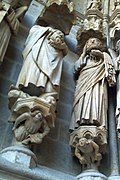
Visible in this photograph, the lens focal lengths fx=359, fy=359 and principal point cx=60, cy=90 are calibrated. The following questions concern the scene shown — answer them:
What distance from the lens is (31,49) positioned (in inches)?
140

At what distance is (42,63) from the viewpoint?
3.37m

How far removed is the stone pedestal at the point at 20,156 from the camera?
Answer: 2678 millimetres

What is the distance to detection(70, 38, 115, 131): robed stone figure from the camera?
11.0 ft

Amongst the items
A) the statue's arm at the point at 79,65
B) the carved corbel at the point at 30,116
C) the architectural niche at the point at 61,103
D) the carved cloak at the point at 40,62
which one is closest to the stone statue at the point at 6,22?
the architectural niche at the point at 61,103

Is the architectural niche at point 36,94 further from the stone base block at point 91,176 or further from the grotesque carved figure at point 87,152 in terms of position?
the stone base block at point 91,176

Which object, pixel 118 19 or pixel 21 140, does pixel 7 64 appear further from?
pixel 118 19

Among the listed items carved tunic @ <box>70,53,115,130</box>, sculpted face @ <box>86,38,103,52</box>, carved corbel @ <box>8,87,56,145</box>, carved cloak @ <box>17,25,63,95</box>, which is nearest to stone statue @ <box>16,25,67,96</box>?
carved cloak @ <box>17,25,63,95</box>

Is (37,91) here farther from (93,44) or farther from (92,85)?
(93,44)

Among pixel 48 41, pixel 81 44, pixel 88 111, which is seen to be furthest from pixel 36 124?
pixel 81 44

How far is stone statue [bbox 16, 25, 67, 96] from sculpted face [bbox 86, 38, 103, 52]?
430mm

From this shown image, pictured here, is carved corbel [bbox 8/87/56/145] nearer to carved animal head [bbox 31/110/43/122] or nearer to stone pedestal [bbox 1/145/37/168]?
carved animal head [bbox 31/110/43/122]

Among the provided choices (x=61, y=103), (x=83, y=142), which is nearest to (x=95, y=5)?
(x=61, y=103)

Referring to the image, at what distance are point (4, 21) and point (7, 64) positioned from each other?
448mm

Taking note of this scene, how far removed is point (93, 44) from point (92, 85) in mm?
683
